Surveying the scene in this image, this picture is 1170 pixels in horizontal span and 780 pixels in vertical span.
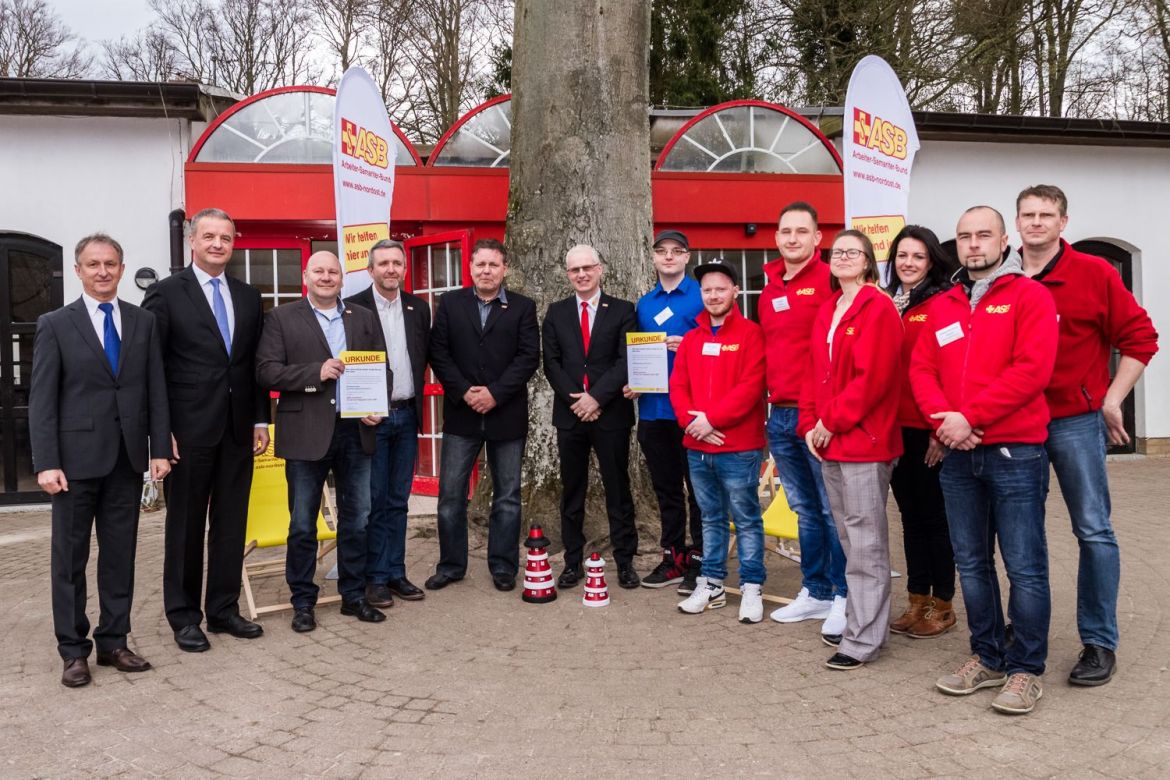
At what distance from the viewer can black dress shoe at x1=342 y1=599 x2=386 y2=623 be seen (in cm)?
511

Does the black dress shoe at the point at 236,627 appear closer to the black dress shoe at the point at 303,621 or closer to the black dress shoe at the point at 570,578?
the black dress shoe at the point at 303,621

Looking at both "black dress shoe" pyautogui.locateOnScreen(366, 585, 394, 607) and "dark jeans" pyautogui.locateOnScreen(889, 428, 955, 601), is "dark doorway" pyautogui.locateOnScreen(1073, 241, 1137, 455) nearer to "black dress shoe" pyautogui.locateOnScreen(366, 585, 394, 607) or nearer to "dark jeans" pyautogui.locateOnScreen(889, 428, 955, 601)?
"dark jeans" pyautogui.locateOnScreen(889, 428, 955, 601)

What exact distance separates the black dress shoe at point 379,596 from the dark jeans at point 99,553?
135cm

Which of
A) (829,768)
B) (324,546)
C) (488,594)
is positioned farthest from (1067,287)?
(324,546)

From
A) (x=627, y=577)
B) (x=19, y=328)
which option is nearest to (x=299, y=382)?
(x=627, y=577)

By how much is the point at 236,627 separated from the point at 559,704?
2.00 meters

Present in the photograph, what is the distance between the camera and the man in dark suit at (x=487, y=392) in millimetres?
5691

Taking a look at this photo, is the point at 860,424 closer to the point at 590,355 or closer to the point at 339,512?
the point at 590,355

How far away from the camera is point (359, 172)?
7.55m

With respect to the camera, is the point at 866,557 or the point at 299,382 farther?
the point at 299,382

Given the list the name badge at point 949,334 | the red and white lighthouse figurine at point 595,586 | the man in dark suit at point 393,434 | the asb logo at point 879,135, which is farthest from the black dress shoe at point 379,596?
the asb logo at point 879,135

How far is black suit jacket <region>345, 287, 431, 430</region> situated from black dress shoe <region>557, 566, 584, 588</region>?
1281 mm

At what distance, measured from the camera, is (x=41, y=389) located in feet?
14.0

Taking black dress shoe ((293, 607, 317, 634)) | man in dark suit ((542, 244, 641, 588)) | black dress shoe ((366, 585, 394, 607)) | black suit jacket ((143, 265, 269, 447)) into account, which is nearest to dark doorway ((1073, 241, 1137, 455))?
man in dark suit ((542, 244, 641, 588))
